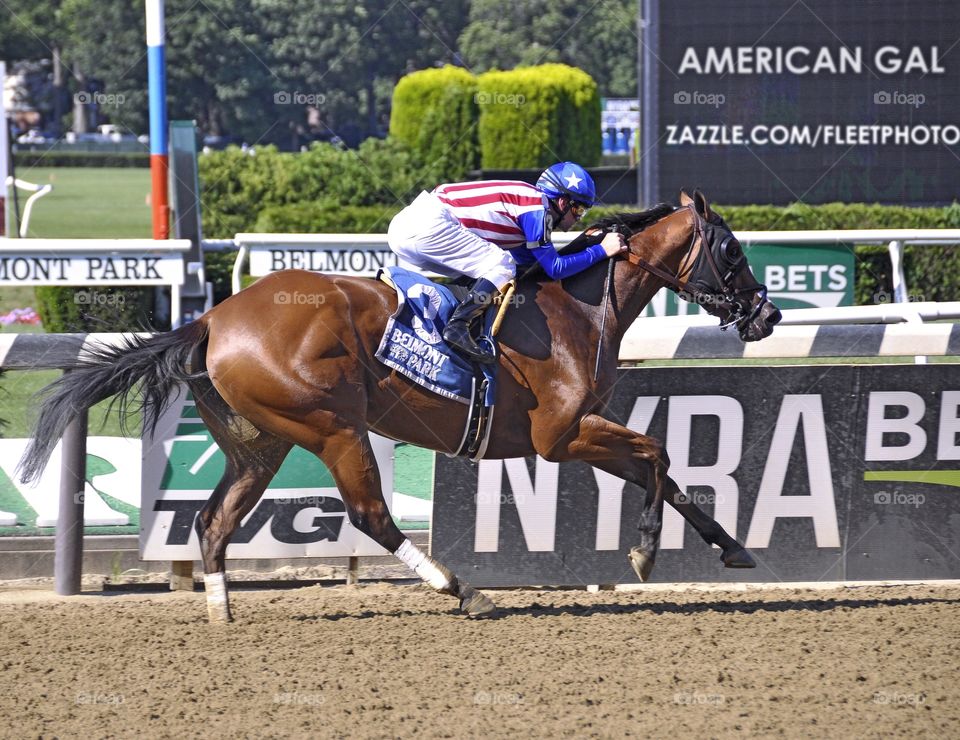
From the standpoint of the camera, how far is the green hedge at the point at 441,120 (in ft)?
65.1

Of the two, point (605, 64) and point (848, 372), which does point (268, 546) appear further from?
point (605, 64)

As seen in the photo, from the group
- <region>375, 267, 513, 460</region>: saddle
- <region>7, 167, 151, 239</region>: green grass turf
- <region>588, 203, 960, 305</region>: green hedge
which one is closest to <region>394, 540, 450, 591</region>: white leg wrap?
<region>375, 267, 513, 460</region>: saddle

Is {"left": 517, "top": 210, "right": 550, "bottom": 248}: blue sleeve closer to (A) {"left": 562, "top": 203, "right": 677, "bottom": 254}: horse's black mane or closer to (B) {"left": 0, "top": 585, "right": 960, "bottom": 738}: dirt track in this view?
(A) {"left": 562, "top": 203, "right": 677, "bottom": 254}: horse's black mane

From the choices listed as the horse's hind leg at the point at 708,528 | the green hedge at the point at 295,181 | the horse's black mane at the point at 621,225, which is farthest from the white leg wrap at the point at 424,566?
the green hedge at the point at 295,181

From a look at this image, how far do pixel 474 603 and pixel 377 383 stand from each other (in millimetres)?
917

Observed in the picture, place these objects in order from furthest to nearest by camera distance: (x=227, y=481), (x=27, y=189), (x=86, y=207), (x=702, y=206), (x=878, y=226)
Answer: (x=86, y=207), (x=27, y=189), (x=878, y=226), (x=702, y=206), (x=227, y=481)

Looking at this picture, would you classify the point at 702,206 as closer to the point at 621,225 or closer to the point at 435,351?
the point at 621,225

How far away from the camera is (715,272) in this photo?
16.1 feet

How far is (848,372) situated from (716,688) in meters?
1.82

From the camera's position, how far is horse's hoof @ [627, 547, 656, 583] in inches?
186

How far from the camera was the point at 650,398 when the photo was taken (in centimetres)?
512

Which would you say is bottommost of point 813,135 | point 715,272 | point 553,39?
point 715,272

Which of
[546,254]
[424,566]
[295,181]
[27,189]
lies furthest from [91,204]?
[424,566]

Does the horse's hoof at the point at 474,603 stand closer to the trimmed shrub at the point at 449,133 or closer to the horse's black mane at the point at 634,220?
the horse's black mane at the point at 634,220
